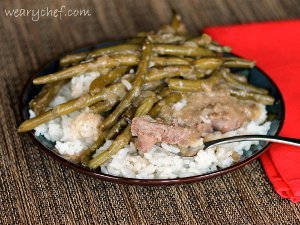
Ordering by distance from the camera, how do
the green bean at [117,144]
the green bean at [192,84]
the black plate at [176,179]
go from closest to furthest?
1. the black plate at [176,179]
2. the green bean at [117,144]
3. the green bean at [192,84]

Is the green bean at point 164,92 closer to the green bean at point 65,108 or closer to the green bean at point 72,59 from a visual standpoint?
the green bean at point 65,108

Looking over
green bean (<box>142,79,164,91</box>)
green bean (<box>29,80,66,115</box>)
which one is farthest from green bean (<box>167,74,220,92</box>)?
green bean (<box>29,80,66,115</box>)

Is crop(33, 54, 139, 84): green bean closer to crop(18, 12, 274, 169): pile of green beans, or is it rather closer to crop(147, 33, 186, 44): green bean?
crop(18, 12, 274, 169): pile of green beans

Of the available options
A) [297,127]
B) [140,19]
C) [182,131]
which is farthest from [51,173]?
[140,19]

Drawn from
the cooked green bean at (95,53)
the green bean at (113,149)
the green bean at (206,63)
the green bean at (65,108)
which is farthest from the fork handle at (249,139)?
the cooked green bean at (95,53)

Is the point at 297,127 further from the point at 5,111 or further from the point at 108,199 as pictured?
the point at 5,111

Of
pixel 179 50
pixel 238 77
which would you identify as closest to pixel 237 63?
pixel 238 77

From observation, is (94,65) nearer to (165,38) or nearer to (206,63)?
(165,38)
